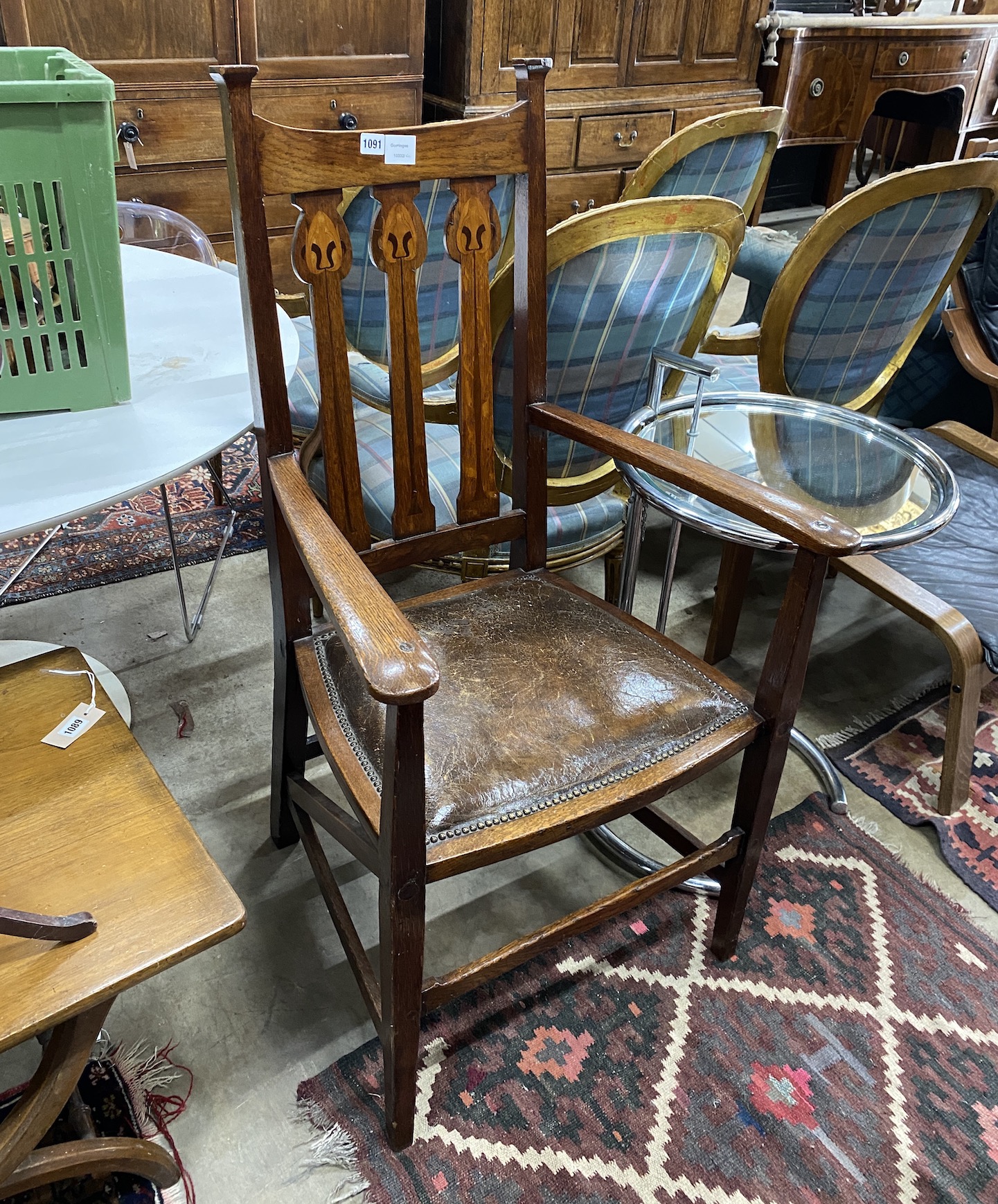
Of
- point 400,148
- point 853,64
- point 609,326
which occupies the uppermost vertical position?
point 853,64

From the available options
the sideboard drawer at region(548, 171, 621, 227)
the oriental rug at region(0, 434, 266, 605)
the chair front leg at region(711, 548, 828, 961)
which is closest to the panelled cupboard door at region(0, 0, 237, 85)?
the oriental rug at region(0, 434, 266, 605)

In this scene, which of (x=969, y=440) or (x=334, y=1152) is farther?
(x=969, y=440)

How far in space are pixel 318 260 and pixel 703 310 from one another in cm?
70

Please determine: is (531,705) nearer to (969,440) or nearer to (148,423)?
(148,423)

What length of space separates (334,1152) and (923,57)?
4415 millimetres

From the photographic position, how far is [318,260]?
40.3 inches

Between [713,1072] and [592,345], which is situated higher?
[592,345]

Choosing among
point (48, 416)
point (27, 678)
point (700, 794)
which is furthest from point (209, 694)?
point (700, 794)

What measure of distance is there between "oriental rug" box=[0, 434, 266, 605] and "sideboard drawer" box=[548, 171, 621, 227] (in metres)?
1.76

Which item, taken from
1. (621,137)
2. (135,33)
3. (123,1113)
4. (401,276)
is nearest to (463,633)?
(401,276)

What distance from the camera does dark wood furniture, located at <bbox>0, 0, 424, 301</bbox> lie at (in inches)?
92.4

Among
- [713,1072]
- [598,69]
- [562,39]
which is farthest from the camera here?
[598,69]

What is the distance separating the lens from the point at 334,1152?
106 centimetres

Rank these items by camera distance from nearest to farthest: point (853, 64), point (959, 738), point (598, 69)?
point (959, 738), point (598, 69), point (853, 64)
